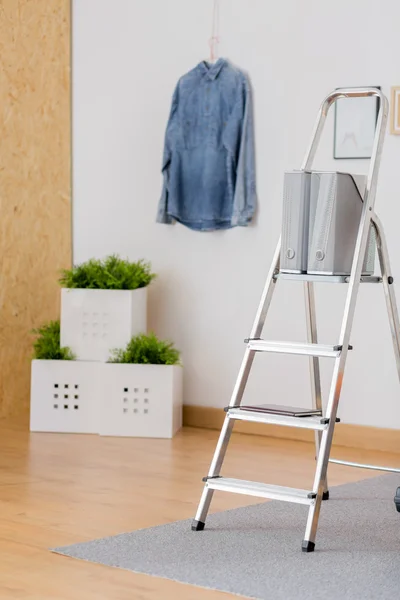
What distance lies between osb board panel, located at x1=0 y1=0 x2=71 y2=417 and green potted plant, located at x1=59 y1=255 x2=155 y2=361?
436 millimetres

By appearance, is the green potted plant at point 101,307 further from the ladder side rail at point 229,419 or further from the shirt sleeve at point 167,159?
the ladder side rail at point 229,419

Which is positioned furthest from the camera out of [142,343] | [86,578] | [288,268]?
[142,343]

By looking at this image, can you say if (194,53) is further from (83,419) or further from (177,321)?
(83,419)

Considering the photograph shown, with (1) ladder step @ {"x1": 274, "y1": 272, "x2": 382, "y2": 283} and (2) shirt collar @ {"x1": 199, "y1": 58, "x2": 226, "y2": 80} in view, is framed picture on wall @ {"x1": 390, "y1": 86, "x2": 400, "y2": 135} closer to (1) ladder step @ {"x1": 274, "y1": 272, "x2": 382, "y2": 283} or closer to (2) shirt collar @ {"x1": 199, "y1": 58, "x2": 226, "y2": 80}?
(2) shirt collar @ {"x1": 199, "y1": 58, "x2": 226, "y2": 80}

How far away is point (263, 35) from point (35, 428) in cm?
213

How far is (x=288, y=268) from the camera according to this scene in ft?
10.8

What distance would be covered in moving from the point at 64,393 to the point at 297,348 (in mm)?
2083

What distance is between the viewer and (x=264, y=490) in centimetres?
306

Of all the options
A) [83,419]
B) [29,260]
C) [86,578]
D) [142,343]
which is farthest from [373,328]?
[86,578]

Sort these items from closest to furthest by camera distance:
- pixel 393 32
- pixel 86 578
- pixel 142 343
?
pixel 86 578 → pixel 393 32 → pixel 142 343

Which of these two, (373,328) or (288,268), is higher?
(288,268)

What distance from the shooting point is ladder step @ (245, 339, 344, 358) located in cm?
311

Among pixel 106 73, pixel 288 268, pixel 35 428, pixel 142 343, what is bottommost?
pixel 35 428

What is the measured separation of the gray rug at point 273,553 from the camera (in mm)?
2619
